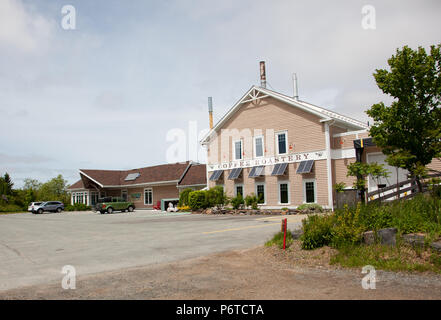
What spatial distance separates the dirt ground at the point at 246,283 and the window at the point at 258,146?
21.4 meters

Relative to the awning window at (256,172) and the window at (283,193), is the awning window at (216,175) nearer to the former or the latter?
the awning window at (256,172)

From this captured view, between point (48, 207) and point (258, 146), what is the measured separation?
33129 mm

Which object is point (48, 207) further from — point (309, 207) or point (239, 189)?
point (309, 207)

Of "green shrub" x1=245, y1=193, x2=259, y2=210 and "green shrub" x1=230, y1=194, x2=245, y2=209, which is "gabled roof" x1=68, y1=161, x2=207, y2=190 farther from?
"green shrub" x1=245, y1=193, x2=259, y2=210

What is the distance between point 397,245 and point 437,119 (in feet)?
17.6

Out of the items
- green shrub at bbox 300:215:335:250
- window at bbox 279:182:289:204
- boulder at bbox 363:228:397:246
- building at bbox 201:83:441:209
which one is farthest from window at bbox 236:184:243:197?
boulder at bbox 363:228:397:246

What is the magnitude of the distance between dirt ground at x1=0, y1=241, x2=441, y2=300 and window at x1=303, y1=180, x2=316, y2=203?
59.2ft

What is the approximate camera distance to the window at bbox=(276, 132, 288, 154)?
28.8 metres

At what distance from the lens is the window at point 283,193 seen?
28470mm

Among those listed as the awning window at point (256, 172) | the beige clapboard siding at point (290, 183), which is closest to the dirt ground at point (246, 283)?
the beige clapboard siding at point (290, 183)

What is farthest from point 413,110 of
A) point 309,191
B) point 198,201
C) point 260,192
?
point 198,201

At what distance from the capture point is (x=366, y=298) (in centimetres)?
595
